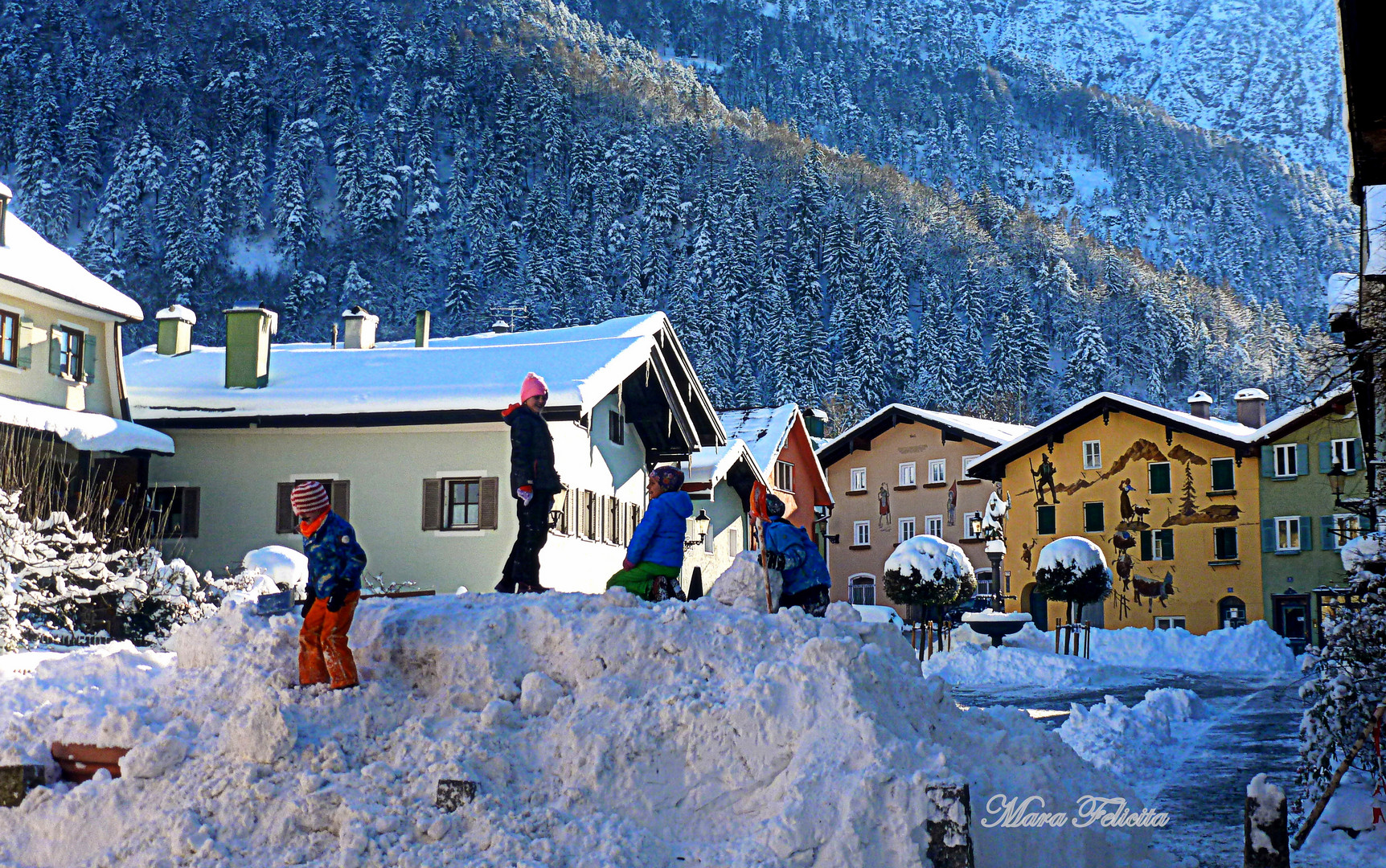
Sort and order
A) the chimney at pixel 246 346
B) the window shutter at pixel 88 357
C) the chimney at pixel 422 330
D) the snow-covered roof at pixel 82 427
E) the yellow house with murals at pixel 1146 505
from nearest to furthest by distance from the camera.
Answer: the snow-covered roof at pixel 82 427 < the window shutter at pixel 88 357 < the chimney at pixel 246 346 < the chimney at pixel 422 330 < the yellow house with murals at pixel 1146 505

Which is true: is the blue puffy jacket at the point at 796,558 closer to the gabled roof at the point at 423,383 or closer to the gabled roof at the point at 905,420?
the gabled roof at the point at 423,383

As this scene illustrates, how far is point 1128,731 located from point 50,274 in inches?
716

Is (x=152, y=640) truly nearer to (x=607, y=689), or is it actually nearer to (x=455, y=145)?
(x=607, y=689)

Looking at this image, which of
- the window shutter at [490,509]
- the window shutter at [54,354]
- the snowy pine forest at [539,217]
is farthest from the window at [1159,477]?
the snowy pine forest at [539,217]

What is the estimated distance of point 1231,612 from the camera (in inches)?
1585

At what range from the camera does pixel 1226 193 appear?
178625mm

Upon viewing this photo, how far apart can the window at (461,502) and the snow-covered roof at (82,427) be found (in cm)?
471

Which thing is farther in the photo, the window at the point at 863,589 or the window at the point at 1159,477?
the window at the point at 863,589

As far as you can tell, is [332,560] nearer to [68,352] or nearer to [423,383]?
[423,383]

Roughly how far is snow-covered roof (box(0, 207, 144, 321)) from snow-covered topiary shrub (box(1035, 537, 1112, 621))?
19.1 meters

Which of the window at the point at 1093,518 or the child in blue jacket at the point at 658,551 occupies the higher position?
the window at the point at 1093,518

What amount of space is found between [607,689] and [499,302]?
3864 inches

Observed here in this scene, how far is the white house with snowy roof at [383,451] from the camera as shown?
827 inches

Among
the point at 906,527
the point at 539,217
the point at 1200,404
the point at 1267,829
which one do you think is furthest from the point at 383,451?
the point at 539,217
